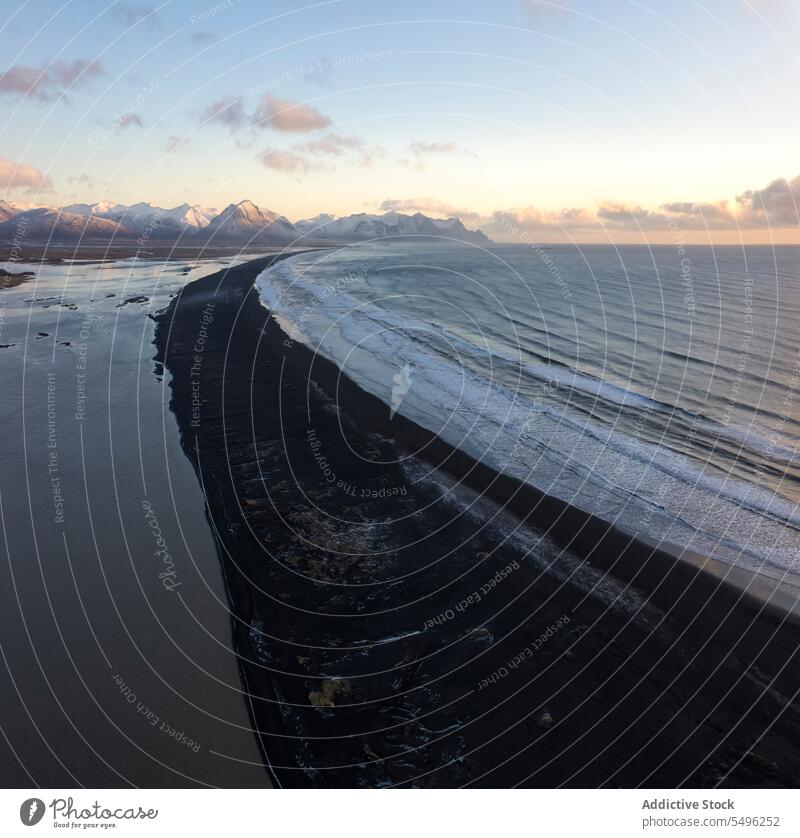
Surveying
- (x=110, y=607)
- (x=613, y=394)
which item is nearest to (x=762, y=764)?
(x=110, y=607)

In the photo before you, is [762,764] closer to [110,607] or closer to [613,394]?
[110,607]

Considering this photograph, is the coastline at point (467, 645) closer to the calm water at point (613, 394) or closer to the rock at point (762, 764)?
the rock at point (762, 764)

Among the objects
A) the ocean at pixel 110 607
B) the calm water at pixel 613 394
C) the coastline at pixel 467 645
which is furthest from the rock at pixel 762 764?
the ocean at pixel 110 607

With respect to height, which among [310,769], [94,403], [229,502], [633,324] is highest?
[633,324]

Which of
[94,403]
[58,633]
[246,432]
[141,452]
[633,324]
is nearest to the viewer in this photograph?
[58,633]

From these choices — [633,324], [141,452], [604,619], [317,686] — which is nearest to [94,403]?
[141,452]

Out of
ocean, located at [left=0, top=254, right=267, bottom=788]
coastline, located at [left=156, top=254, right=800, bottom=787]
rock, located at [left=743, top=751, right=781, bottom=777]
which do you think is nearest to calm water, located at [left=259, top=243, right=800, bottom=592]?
coastline, located at [left=156, top=254, right=800, bottom=787]

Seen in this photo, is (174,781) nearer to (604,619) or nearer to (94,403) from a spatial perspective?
(604,619)

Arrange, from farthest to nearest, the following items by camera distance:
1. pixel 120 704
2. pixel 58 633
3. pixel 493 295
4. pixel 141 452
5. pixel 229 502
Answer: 1. pixel 493 295
2. pixel 141 452
3. pixel 229 502
4. pixel 58 633
5. pixel 120 704
